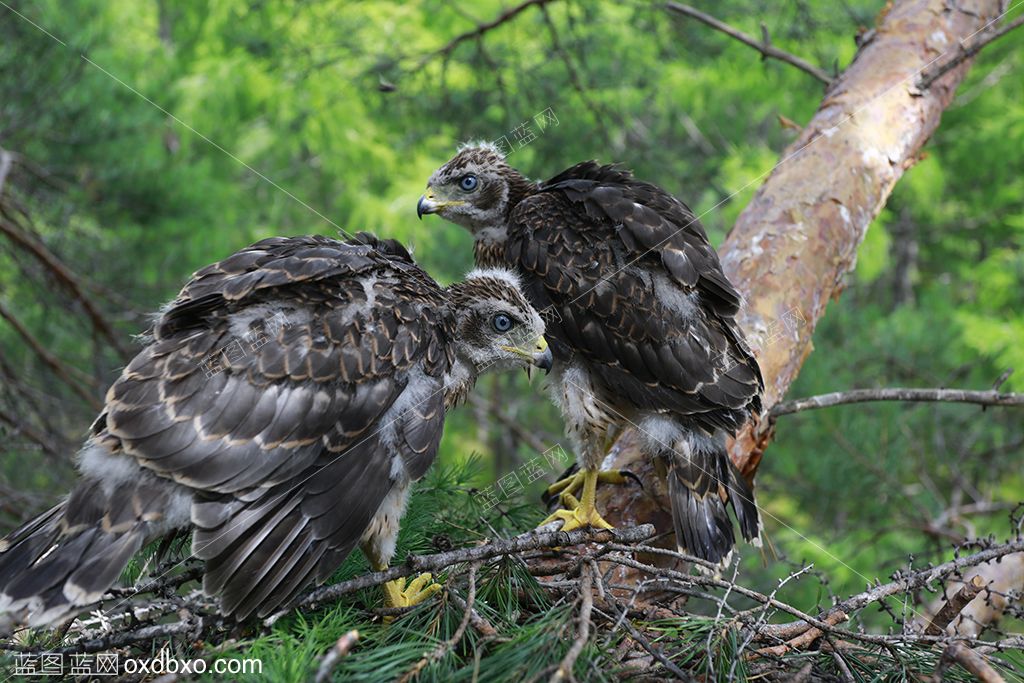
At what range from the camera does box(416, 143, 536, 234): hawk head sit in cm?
455

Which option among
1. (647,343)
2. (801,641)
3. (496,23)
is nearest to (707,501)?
(647,343)

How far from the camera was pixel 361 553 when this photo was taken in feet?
10.8

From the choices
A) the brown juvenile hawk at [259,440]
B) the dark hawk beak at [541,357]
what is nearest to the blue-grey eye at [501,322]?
the dark hawk beak at [541,357]

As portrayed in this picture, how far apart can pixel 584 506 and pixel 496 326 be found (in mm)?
899

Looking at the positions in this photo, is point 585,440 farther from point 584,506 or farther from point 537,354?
point 537,354

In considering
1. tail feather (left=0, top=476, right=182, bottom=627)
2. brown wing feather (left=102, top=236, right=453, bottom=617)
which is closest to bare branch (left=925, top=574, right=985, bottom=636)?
brown wing feather (left=102, top=236, right=453, bottom=617)

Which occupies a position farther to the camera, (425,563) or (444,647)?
(425,563)

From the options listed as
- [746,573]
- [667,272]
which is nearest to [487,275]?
[667,272]

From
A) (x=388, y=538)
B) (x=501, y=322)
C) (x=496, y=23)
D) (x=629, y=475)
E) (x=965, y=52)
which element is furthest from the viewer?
(x=496, y=23)

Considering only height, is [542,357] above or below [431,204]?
below

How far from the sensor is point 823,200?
14.8 ft

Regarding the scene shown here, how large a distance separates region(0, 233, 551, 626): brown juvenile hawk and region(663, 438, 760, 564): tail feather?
1.11 m

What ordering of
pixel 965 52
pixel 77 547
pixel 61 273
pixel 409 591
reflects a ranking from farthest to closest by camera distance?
pixel 61 273 → pixel 965 52 → pixel 409 591 → pixel 77 547

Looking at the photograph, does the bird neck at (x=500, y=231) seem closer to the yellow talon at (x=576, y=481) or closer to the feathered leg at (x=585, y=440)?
the feathered leg at (x=585, y=440)
